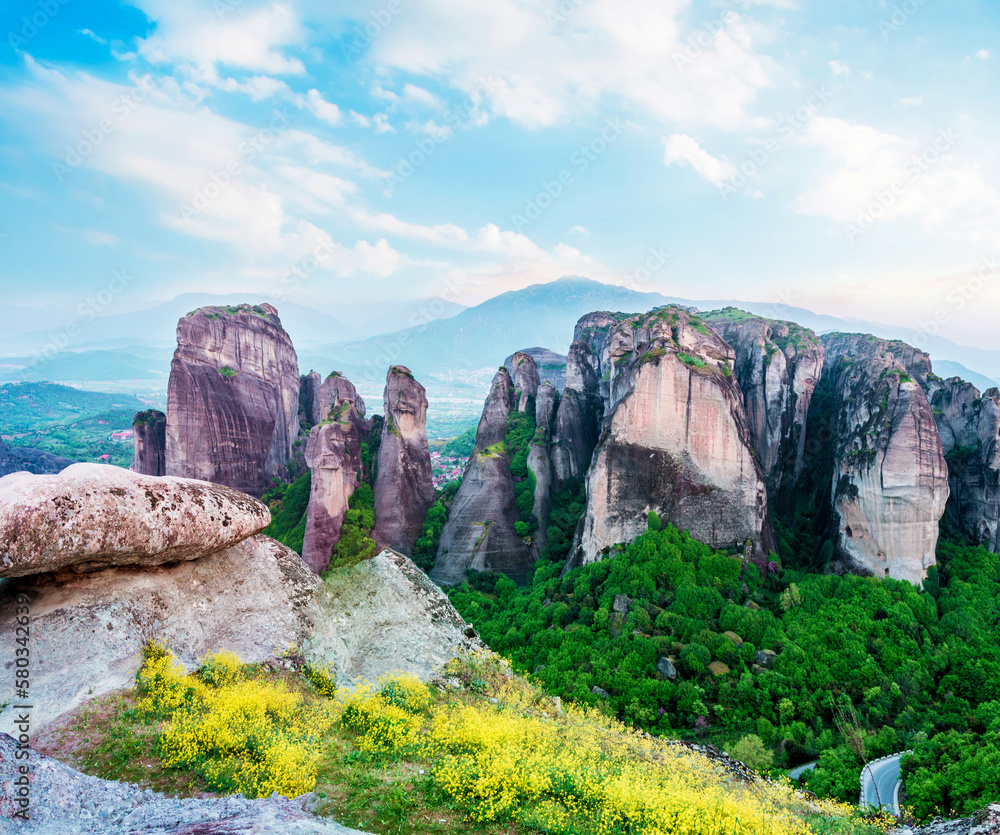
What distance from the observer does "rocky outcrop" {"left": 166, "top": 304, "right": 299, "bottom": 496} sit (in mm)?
36812

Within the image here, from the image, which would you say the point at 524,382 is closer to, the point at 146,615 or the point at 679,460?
the point at 679,460

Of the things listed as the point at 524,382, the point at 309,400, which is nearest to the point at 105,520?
the point at 524,382

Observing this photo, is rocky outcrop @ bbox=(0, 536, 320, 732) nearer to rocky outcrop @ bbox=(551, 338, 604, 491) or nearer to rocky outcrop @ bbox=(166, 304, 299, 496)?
rocky outcrop @ bbox=(551, 338, 604, 491)

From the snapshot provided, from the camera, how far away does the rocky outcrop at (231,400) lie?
36812 mm

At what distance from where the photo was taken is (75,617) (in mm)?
9680

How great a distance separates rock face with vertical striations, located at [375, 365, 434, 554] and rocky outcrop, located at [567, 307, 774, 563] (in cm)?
1445

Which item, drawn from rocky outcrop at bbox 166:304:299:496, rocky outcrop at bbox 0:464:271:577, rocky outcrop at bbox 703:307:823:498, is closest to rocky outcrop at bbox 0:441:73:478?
rocky outcrop at bbox 166:304:299:496

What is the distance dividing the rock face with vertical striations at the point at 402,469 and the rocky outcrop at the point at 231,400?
11.2 meters

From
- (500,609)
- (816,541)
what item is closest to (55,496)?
(500,609)

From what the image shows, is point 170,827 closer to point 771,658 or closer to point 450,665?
point 450,665

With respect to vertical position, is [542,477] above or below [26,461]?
below

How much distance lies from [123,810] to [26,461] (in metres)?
78.2

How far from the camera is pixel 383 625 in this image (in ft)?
45.7

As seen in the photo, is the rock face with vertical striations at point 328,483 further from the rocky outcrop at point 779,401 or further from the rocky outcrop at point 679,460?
the rocky outcrop at point 779,401
